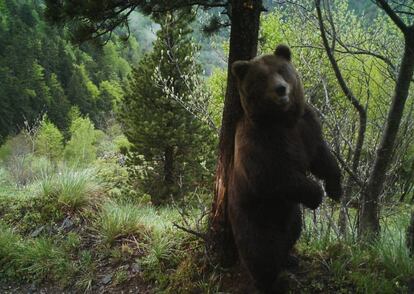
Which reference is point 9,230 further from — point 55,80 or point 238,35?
point 55,80

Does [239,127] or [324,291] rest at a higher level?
[239,127]

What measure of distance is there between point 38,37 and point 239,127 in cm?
6035

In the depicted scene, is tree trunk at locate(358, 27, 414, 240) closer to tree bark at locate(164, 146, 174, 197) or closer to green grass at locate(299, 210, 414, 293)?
green grass at locate(299, 210, 414, 293)

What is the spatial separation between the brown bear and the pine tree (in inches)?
455

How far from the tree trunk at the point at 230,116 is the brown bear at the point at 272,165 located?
0.23 m

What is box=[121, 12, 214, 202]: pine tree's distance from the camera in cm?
1520

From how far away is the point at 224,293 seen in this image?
400cm

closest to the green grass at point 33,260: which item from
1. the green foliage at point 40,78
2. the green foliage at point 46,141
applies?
the green foliage at point 46,141

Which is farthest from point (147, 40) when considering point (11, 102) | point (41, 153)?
point (41, 153)

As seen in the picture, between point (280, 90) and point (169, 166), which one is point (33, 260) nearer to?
point (280, 90)

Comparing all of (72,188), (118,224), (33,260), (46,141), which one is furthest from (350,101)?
(46,141)

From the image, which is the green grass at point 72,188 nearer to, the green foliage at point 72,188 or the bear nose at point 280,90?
the green foliage at point 72,188

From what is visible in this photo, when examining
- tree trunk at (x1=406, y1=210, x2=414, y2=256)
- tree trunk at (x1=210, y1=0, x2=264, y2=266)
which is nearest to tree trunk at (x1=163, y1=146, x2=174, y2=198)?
tree trunk at (x1=210, y1=0, x2=264, y2=266)

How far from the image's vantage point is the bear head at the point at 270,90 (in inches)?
120
